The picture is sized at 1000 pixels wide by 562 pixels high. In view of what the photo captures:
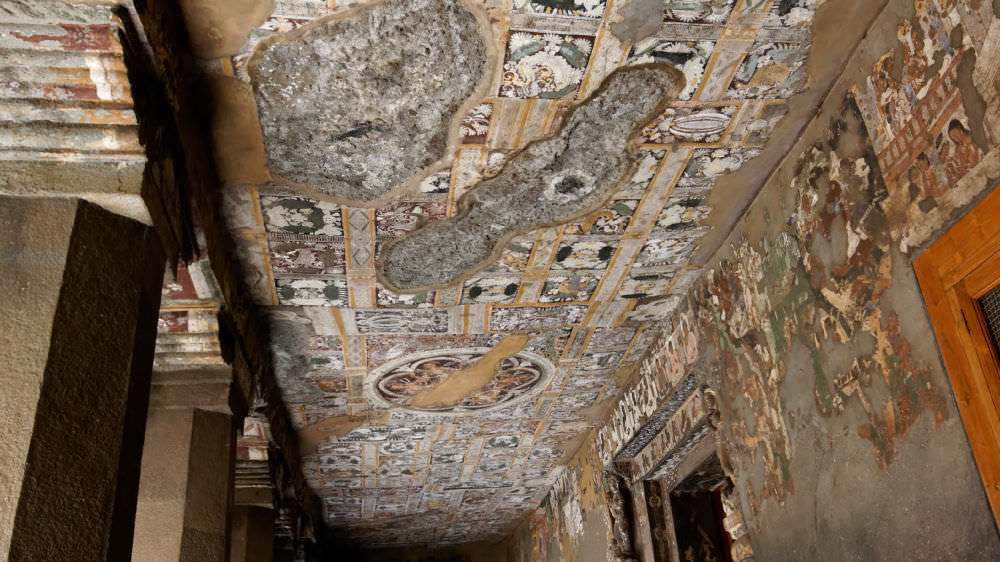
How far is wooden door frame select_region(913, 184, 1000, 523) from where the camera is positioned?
3.00 metres

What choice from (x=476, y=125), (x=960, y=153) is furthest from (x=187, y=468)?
(x=960, y=153)

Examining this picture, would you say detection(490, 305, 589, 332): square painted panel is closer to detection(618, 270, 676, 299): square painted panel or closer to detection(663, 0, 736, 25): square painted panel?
detection(618, 270, 676, 299): square painted panel

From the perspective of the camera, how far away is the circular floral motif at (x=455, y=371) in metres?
7.02

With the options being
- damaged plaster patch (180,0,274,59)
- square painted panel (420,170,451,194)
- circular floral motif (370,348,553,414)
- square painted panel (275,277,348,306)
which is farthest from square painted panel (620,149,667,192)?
circular floral motif (370,348,553,414)

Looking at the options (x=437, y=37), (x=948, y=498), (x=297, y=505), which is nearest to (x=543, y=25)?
(x=437, y=37)

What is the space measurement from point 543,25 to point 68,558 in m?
2.81

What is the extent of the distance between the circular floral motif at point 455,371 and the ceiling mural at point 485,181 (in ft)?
0.10

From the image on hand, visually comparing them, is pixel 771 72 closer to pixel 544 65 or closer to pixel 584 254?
pixel 544 65

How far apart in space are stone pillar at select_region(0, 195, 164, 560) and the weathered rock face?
1.10 m

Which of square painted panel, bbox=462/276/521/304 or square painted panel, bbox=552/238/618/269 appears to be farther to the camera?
square painted panel, bbox=462/276/521/304

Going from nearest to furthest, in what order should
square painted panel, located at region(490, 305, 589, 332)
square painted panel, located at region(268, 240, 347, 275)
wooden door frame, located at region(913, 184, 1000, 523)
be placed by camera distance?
wooden door frame, located at region(913, 184, 1000, 523) → square painted panel, located at region(268, 240, 347, 275) → square painted panel, located at region(490, 305, 589, 332)

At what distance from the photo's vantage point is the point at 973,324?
3123 mm

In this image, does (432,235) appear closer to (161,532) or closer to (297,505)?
(161,532)

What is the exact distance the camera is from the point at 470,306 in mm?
6070
